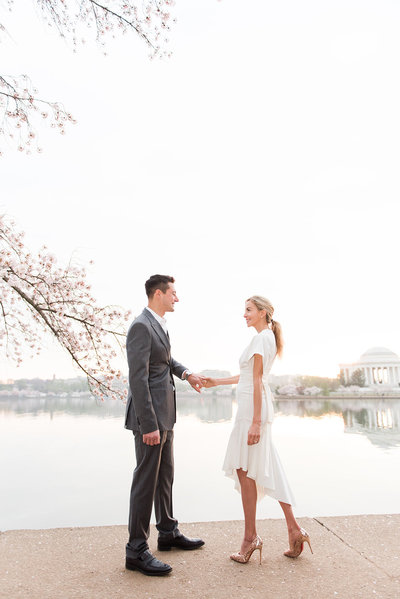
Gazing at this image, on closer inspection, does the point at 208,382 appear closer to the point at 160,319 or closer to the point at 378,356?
the point at 160,319

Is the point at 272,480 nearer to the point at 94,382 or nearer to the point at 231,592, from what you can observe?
the point at 231,592

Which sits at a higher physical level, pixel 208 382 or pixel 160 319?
pixel 160 319

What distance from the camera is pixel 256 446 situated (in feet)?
10.9

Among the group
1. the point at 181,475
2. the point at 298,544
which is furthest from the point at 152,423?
the point at 181,475

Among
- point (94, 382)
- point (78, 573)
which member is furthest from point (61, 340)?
point (78, 573)

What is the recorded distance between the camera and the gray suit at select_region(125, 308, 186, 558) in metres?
3.13

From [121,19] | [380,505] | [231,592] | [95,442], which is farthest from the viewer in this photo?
[95,442]

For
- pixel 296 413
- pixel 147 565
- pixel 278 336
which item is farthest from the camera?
pixel 296 413

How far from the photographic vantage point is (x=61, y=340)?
471 cm

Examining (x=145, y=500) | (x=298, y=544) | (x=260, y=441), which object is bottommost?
(x=298, y=544)

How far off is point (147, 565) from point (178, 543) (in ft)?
1.69

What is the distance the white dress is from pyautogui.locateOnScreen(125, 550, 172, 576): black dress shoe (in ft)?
2.49

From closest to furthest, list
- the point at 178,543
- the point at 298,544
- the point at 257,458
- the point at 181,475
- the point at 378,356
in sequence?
the point at 298,544 < the point at 257,458 < the point at 178,543 < the point at 181,475 < the point at 378,356

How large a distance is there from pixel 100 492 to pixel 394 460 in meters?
9.60
